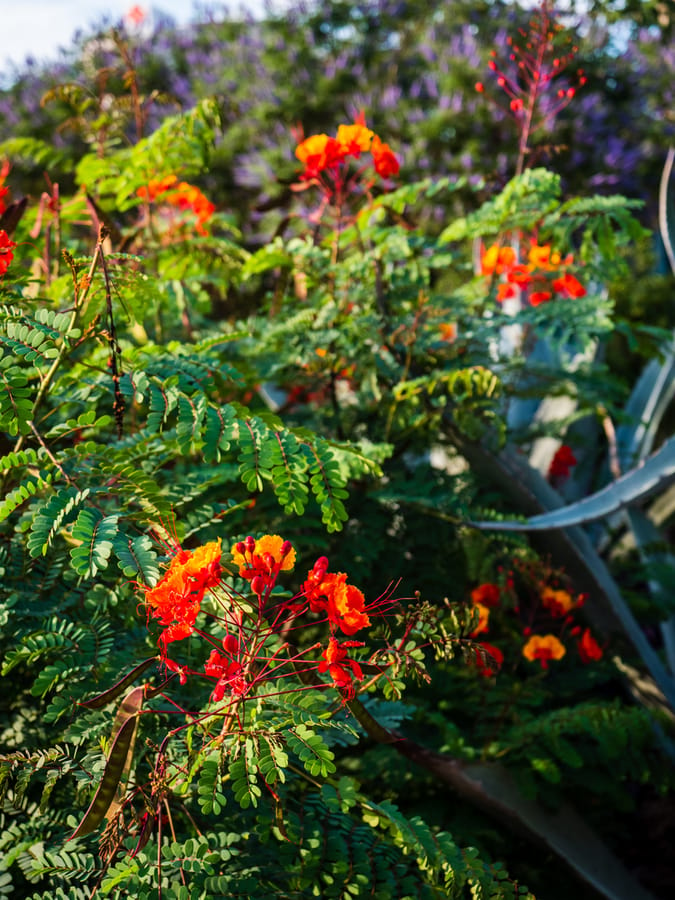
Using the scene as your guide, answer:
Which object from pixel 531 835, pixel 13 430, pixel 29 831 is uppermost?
pixel 13 430

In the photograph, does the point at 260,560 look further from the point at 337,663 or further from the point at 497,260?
the point at 497,260

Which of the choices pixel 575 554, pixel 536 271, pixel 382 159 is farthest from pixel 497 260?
pixel 575 554

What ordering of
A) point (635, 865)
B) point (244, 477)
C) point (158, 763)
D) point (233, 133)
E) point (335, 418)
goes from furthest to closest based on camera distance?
1. point (233, 133)
2. point (635, 865)
3. point (335, 418)
4. point (244, 477)
5. point (158, 763)

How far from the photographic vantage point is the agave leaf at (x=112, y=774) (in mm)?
1012

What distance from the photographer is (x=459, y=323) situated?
7.50 ft

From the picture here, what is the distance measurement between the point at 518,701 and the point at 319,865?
88 cm

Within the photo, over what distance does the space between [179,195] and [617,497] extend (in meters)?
1.60

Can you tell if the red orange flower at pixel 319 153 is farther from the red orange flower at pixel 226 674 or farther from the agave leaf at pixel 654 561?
the agave leaf at pixel 654 561

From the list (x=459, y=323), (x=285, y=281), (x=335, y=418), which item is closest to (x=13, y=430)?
(x=335, y=418)

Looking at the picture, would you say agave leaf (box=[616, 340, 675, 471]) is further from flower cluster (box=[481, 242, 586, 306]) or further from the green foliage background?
flower cluster (box=[481, 242, 586, 306])

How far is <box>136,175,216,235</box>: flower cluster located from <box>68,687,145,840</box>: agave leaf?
1620 mm

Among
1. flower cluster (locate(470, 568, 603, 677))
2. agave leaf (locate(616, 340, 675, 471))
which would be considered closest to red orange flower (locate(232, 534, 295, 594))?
flower cluster (locate(470, 568, 603, 677))

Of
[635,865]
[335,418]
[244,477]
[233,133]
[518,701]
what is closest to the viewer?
[244,477]

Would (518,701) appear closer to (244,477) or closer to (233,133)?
(244,477)
